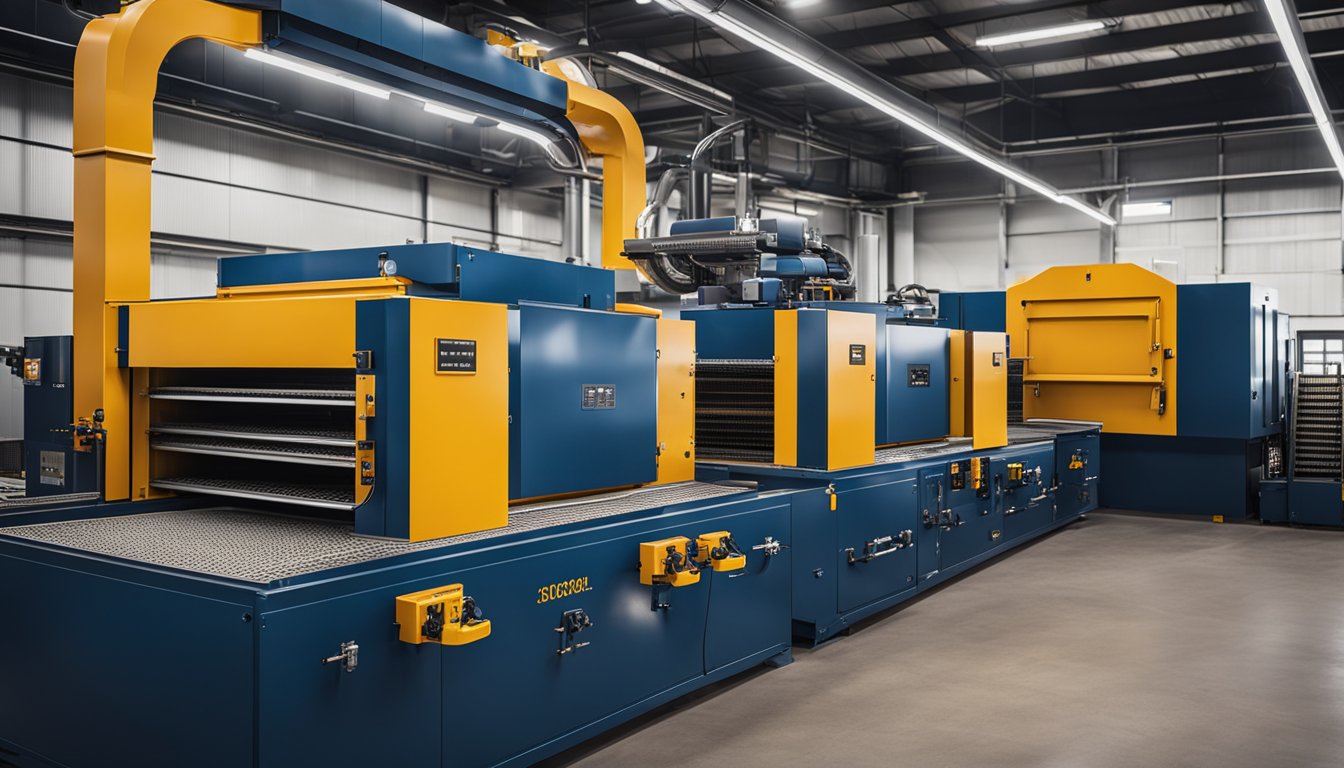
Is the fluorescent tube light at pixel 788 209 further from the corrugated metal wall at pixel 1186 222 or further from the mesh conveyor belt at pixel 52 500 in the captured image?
the mesh conveyor belt at pixel 52 500

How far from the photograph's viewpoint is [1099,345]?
315 inches

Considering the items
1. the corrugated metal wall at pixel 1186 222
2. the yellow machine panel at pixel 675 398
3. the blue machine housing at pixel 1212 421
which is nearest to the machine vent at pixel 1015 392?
the blue machine housing at pixel 1212 421

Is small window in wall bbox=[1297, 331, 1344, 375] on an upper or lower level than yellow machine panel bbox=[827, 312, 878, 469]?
upper

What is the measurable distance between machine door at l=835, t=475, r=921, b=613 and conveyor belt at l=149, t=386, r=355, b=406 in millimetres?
2433

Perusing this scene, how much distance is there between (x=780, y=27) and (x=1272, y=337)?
5.23 meters

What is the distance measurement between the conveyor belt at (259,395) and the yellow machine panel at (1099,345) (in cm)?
679

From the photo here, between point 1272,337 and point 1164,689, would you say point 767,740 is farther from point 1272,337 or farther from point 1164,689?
point 1272,337

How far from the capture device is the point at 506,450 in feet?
9.26

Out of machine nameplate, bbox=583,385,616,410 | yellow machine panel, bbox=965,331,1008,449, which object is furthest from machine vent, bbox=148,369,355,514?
yellow machine panel, bbox=965,331,1008,449

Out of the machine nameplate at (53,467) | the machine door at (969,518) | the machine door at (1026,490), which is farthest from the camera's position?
the machine door at (1026,490)

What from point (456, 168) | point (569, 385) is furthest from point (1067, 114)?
point (569, 385)

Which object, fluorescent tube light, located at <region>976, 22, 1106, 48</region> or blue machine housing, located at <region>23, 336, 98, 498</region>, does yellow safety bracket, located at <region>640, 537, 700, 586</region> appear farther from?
fluorescent tube light, located at <region>976, 22, 1106, 48</region>

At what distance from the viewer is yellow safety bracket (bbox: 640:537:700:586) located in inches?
124

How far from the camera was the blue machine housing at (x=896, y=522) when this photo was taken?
4.27 m
